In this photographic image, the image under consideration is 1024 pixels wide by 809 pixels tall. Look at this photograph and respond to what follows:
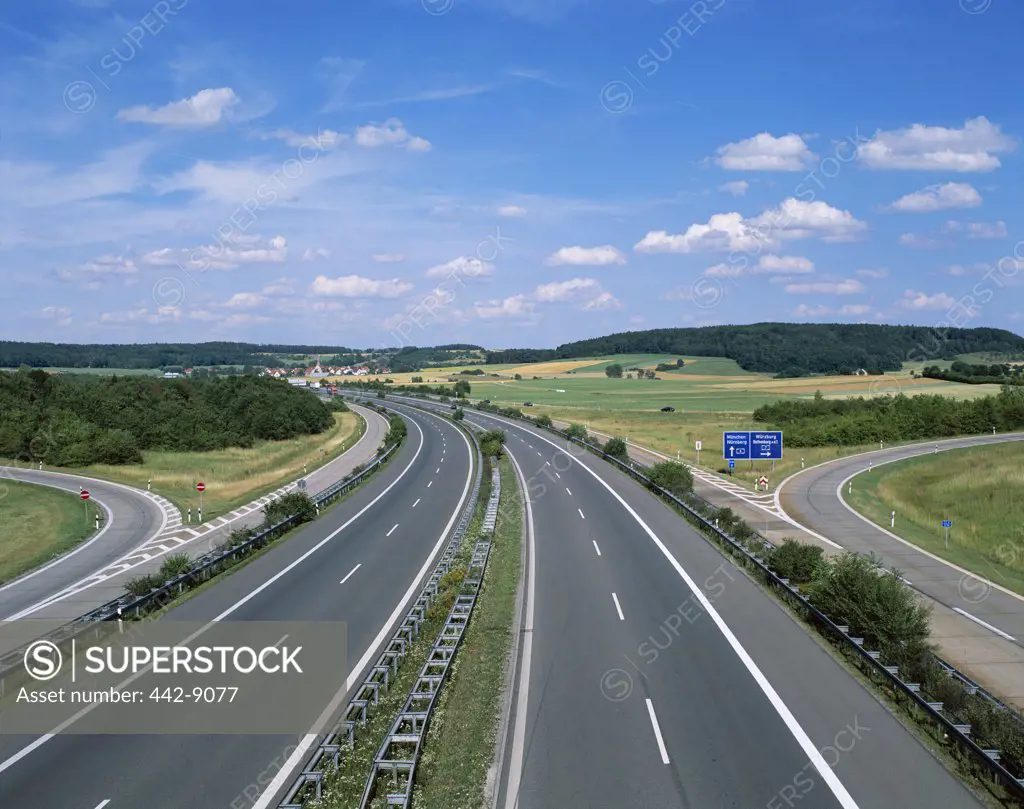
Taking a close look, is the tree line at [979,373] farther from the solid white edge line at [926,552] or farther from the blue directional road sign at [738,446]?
the solid white edge line at [926,552]

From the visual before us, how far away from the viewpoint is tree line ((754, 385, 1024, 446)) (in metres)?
81.3

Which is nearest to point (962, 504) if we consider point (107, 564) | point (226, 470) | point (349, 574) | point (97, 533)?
point (349, 574)

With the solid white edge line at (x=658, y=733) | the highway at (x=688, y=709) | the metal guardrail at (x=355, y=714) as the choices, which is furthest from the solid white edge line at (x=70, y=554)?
the solid white edge line at (x=658, y=733)

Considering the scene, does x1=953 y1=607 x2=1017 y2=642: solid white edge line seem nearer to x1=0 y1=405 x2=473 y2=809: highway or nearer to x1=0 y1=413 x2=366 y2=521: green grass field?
→ x1=0 y1=405 x2=473 y2=809: highway

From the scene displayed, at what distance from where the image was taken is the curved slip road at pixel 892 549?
975 inches

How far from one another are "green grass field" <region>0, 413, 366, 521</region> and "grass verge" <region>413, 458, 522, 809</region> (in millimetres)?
24896

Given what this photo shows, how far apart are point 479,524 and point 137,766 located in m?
23.8

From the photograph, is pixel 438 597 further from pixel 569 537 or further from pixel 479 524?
pixel 479 524

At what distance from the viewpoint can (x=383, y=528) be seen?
36656 millimetres

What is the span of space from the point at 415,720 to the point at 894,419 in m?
83.4

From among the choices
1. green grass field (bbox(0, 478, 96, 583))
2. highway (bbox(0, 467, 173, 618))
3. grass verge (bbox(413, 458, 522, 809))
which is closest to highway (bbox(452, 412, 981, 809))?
grass verge (bbox(413, 458, 522, 809))

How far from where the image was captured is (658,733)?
14680mm

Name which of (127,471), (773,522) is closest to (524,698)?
(773,522)

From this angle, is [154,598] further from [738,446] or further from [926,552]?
[738,446]
